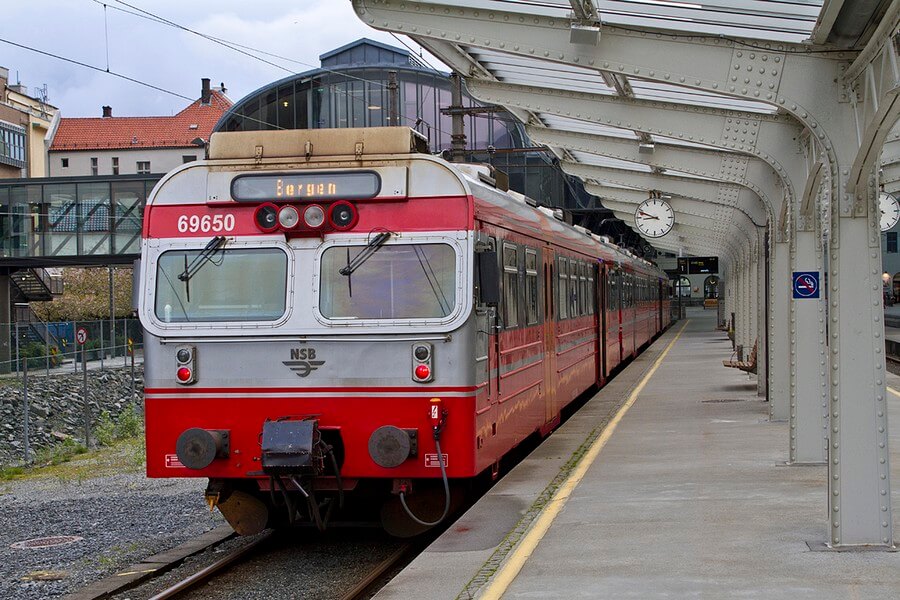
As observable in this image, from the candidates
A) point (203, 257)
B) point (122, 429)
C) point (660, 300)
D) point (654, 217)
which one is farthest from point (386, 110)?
point (203, 257)

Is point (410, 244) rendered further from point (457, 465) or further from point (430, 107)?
point (430, 107)

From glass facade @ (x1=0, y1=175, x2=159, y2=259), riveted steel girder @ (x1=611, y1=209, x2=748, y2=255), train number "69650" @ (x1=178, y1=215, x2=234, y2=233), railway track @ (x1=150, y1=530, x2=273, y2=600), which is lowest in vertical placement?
railway track @ (x1=150, y1=530, x2=273, y2=600)

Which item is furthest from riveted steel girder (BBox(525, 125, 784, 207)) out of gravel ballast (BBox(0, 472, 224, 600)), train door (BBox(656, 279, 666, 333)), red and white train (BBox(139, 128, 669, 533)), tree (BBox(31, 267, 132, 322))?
tree (BBox(31, 267, 132, 322))

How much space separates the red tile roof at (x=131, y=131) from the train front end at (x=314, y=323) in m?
77.6

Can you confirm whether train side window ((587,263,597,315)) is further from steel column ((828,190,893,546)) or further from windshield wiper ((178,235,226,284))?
steel column ((828,190,893,546))

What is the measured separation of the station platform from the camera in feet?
23.2

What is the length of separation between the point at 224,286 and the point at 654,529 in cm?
363

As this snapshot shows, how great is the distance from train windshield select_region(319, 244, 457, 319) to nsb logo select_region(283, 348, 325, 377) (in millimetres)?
308

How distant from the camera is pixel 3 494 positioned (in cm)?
1658

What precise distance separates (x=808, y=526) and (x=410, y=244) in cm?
345

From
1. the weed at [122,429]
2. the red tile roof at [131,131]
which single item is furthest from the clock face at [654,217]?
the red tile roof at [131,131]

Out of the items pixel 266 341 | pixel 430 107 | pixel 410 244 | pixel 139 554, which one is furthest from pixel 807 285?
pixel 430 107

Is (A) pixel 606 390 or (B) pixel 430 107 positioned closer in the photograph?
(A) pixel 606 390

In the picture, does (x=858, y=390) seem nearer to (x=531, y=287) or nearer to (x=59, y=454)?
(x=531, y=287)
